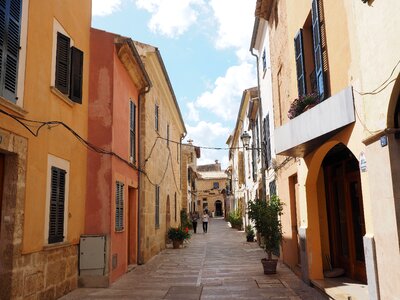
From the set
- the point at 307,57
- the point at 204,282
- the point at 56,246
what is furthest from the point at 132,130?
the point at 307,57

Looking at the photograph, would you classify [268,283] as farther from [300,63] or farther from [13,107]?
[13,107]

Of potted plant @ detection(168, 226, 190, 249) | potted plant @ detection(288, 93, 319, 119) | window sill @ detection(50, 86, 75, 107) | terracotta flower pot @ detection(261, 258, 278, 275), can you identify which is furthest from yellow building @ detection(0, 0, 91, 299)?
potted plant @ detection(168, 226, 190, 249)

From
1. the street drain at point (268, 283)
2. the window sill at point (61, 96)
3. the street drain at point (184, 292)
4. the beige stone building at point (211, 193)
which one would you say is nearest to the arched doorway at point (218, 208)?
the beige stone building at point (211, 193)

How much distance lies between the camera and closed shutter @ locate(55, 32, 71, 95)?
25.6 feet

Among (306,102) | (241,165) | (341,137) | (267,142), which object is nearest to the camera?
(341,137)

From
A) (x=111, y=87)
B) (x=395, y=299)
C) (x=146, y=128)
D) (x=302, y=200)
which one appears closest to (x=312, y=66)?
(x=302, y=200)

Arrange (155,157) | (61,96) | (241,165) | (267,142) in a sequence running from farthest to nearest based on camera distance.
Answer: (241,165) < (155,157) < (267,142) < (61,96)

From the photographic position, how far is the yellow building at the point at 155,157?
13.1 meters

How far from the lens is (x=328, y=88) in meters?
7.25

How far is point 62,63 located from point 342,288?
6.67 m

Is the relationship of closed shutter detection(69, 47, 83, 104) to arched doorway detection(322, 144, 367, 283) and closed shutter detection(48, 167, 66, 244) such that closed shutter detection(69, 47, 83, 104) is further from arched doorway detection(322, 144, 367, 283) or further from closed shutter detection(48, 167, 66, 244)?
arched doorway detection(322, 144, 367, 283)

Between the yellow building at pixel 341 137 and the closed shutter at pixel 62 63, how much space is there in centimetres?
432

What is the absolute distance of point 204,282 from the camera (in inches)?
373

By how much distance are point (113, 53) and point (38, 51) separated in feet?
9.77
